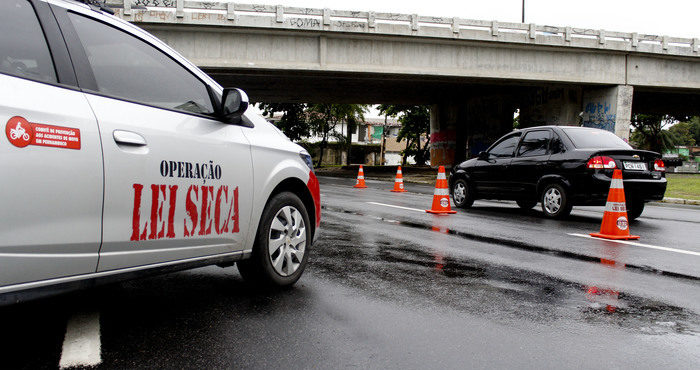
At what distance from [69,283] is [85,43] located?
1263 millimetres

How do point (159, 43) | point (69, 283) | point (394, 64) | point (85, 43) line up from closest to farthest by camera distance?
1. point (69, 283)
2. point (85, 43)
3. point (159, 43)
4. point (394, 64)

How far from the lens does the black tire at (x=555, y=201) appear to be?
10125 mm

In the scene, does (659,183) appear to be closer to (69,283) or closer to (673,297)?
(673,297)

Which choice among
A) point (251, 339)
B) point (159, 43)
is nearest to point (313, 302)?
point (251, 339)

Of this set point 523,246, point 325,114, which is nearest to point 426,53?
point 523,246

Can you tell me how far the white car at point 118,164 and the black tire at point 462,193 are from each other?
8.39 meters

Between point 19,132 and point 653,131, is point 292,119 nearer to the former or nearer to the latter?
point 653,131

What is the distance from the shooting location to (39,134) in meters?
2.68

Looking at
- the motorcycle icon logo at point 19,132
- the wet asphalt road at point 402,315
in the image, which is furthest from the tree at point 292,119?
the motorcycle icon logo at point 19,132

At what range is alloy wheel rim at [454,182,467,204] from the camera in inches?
495

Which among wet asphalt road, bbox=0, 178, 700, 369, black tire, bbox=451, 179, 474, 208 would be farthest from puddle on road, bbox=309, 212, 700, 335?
black tire, bbox=451, 179, 474, 208

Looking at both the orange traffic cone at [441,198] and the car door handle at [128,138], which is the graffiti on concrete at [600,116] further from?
the car door handle at [128,138]

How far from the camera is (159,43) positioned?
3801 millimetres

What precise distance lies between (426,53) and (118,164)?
939 inches
